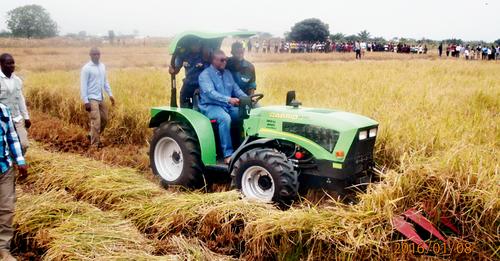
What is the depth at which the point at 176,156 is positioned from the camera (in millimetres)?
6383

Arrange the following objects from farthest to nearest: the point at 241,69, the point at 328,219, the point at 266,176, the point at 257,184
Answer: the point at 241,69, the point at 257,184, the point at 266,176, the point at 328,219

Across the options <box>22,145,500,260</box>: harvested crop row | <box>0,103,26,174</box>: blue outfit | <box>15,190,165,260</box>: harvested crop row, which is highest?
<box>0,103,26,174</box>: blue outfit

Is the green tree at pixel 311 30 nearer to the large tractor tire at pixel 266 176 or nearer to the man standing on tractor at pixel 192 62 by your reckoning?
the man standing on tractor at pixel 192 62

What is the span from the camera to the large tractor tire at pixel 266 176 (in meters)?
4.81

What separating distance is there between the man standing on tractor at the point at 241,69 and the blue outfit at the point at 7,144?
3.05 meters

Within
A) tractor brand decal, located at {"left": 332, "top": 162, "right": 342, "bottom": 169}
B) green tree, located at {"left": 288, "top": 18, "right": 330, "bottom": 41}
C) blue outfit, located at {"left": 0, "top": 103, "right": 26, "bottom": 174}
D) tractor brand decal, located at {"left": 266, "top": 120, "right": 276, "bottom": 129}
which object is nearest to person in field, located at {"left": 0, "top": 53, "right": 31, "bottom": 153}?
blue outfit, located at {"left": 0, "top": 103, "right": 26, "bottom": 174}

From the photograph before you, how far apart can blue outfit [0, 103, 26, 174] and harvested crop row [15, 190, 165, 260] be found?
71 cm

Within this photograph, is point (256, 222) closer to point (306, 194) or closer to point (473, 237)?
point (306, 194)

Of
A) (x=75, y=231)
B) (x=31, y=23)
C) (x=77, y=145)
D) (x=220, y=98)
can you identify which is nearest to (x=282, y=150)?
(x=220, y=98)

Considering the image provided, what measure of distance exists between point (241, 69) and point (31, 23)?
34.3m

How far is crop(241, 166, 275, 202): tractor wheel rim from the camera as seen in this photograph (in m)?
5.09

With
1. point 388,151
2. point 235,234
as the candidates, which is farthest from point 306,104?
point 235,234

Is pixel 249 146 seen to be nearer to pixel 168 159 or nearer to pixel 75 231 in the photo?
pixel 168 159

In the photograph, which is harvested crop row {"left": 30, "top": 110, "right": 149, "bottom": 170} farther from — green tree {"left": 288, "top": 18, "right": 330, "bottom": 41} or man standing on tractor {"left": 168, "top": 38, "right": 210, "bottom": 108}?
green tree {"left": 288, "top": 18, "right": 330, "bottom": 41}
